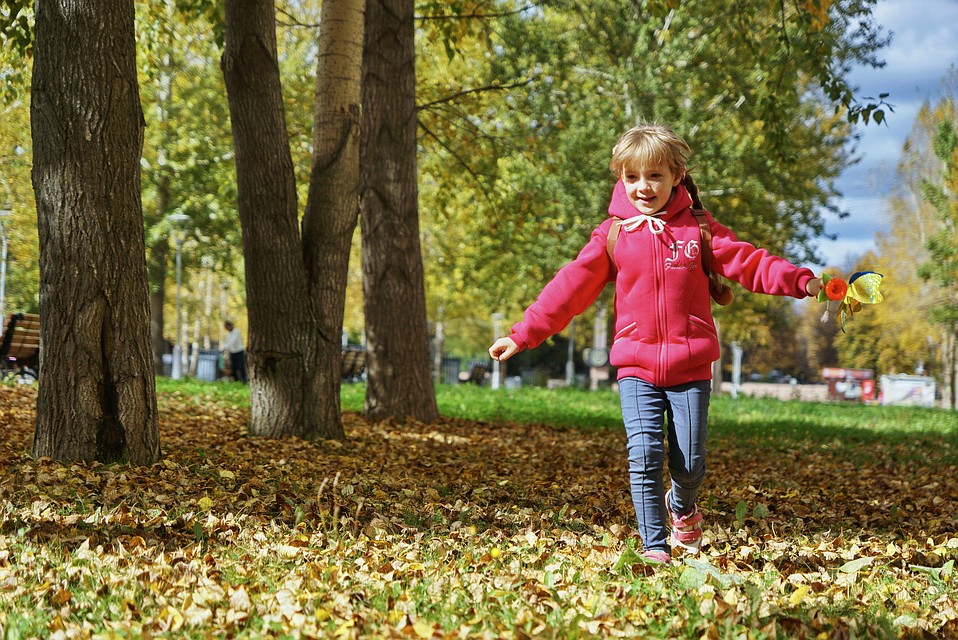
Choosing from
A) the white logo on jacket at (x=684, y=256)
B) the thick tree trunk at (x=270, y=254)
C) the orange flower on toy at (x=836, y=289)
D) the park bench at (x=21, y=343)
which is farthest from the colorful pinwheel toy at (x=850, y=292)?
the park bench at (x=21, y=343)

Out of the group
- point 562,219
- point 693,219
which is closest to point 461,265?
point 562,219

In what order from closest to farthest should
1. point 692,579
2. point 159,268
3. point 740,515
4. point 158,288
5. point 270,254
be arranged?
1. point 692,579
2. point 740,515
3. point 270,254
4. point 158,288
5. point 159,268

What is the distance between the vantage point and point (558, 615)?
10.8 ft

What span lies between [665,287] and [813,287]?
0.58m

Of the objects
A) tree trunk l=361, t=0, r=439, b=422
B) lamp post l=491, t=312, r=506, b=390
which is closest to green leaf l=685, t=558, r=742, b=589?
tree trunk l=361, t=0, r=439, b=422

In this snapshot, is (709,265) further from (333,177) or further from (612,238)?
(333,177)

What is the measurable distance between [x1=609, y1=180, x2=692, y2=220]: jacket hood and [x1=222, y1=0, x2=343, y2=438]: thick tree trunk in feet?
13.9

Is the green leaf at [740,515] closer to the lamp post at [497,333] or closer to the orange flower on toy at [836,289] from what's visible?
the orange flower on toy at [836,289]

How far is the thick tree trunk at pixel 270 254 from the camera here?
7586 mm

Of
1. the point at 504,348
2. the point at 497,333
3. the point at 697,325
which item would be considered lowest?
the point at 504,348

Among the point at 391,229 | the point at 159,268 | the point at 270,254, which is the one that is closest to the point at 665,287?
the point at 270,254

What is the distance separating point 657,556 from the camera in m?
4.04

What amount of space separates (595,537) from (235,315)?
48.1 metres

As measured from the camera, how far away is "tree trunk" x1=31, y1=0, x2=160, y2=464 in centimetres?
564
